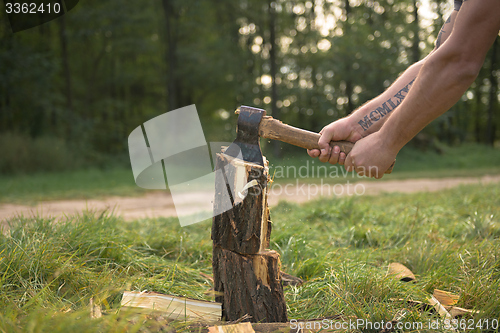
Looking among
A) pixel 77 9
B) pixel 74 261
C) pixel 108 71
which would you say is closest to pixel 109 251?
pixel 74 261

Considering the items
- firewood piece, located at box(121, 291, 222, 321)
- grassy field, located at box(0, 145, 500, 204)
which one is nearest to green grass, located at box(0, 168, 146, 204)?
grassy field, located at box(0, 145, 500, 204)

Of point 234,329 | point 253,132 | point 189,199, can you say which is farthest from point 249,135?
point 189,199

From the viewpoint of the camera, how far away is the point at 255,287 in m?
1.87

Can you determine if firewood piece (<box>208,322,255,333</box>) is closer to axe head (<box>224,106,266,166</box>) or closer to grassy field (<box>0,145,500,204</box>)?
axe head (<box>224,106,266,166</box>)

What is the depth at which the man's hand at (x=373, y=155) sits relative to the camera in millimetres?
1977

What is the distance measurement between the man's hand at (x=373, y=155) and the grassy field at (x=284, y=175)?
54 centimetres

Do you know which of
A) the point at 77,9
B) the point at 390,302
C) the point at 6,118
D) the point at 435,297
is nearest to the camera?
the point at 390,302

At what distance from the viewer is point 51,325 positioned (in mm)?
1322

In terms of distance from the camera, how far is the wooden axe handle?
193cm

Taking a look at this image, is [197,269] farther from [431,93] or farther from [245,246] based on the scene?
[431,93]

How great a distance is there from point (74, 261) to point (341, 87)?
Result: 1582 centimetres

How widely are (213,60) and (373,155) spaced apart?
1737 cm

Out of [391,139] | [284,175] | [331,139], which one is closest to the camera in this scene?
[391,139]

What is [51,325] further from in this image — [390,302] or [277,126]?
[390,302]
